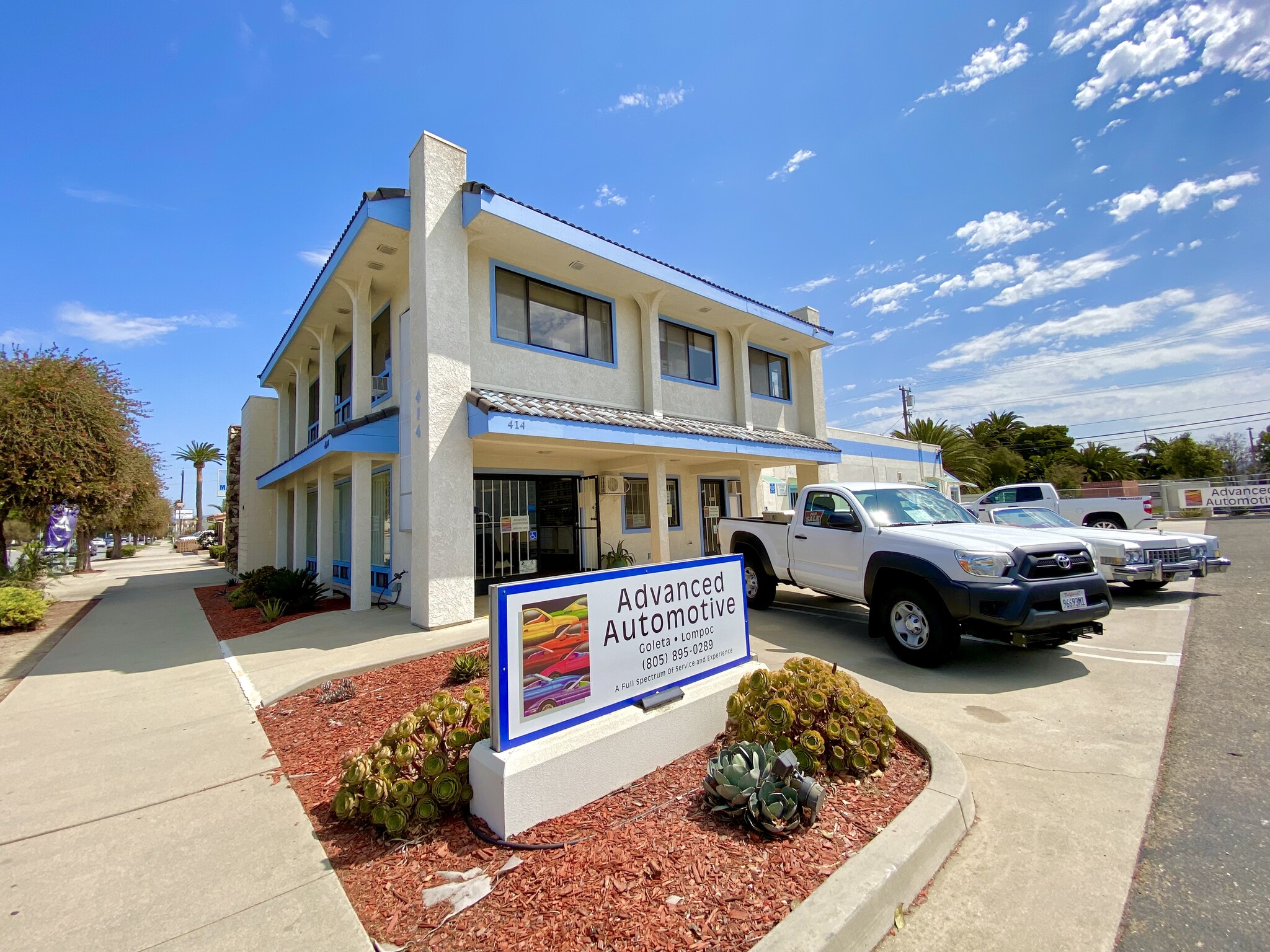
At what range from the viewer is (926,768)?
3.47 m

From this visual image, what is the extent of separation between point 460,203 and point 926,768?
916cm

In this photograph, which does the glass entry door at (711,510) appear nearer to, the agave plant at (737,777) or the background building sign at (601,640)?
the background building sign at (601,640)

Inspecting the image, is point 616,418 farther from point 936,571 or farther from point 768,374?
point 768,374

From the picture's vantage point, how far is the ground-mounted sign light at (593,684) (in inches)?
115

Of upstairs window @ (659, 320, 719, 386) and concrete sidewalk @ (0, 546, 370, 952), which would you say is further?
upstairs window @ (659, 320, 719, 386)

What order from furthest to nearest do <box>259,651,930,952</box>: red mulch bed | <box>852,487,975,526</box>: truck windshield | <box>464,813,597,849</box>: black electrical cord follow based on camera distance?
<box>852,487,975,526</box>: truck windshield
<box>464,813,597,849</box>: black electrical cord
<box>259,651,930,952</box>: red mulch bed

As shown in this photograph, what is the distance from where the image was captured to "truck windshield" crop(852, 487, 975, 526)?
6.92m

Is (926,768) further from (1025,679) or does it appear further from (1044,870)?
(1025,679)

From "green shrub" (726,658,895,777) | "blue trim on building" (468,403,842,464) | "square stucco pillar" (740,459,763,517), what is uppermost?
"blue trim on building" (468,403,842,464)

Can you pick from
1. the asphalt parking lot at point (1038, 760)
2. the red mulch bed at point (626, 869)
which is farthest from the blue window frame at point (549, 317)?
the red mulch bed at point (626, 869)

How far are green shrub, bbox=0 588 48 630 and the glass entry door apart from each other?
13.3m

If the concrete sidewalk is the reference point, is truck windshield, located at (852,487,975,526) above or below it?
above

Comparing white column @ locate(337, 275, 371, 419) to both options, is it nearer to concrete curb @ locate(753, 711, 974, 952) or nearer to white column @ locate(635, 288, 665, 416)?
white column @ locate(635, 288, 665, 416)

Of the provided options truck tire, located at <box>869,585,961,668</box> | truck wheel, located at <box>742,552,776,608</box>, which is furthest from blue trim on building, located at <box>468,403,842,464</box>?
truck tire, located at <box>869,585,961,668</box>
